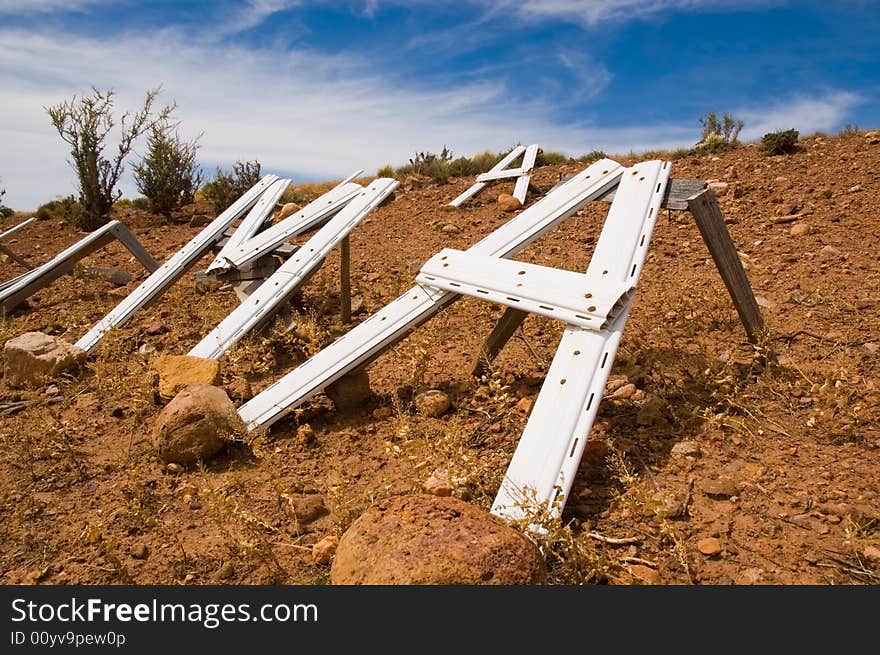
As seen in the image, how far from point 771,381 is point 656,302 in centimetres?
166

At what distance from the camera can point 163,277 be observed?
6168 millimetres

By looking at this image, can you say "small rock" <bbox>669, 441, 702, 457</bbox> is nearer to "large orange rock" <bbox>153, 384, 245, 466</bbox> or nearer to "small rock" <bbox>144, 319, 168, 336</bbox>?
"large orange rock" <bbox>153, 384, 245, 466</bbox>

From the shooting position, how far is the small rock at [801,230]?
21.0 feet

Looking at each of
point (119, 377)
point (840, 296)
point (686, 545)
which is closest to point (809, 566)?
point (686, 545)

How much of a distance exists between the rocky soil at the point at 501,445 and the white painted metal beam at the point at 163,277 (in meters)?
0.19

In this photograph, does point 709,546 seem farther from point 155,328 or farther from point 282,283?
point 155,328

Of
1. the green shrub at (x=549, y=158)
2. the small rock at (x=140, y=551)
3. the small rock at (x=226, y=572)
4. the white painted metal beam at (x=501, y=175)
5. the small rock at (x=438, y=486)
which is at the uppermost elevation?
the green shrub at (x=549, y=158)

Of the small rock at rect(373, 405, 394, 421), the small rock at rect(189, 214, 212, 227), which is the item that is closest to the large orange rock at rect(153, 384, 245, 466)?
the small rock at rect(373, 405, 394, 421)

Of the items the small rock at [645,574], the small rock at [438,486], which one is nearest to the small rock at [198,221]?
the small rock at [438,486]

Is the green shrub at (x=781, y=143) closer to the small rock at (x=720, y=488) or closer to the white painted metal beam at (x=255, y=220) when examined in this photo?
the white painted metal beam at (x=255, y=220)

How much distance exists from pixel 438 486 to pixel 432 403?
3.37 feet

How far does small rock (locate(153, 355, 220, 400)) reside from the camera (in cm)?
409

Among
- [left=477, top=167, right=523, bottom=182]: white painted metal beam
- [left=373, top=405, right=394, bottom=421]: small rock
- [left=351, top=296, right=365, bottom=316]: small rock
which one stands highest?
[left=477, top=167, right=523, bottom=182]: white painted metal beam

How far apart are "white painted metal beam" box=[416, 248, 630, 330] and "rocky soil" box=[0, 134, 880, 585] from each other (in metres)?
0.51
